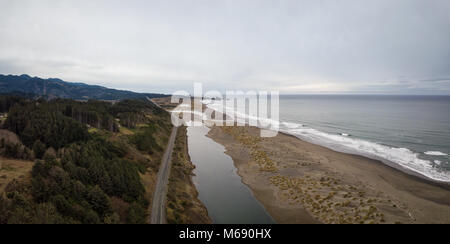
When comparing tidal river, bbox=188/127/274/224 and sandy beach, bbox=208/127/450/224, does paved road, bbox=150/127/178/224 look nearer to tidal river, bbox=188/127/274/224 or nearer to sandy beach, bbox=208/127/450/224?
tidal river, bbox=188/127/274/224

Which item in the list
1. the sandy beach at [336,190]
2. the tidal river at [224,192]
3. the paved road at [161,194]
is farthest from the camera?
the tidal river at [224,192]

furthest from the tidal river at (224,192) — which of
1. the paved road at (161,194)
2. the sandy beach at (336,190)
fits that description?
the paved road at (161,194)

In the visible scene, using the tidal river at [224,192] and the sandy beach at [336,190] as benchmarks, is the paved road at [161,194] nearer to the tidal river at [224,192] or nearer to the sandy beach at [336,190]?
the tidal river at [224,192]

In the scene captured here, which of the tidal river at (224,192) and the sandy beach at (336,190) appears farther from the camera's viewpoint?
the tidal river at (224,192)

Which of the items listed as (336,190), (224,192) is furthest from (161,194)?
(336,190)

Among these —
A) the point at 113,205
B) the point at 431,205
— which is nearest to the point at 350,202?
the point at 431,205

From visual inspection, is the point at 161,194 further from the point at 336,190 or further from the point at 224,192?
the point at 336,190
